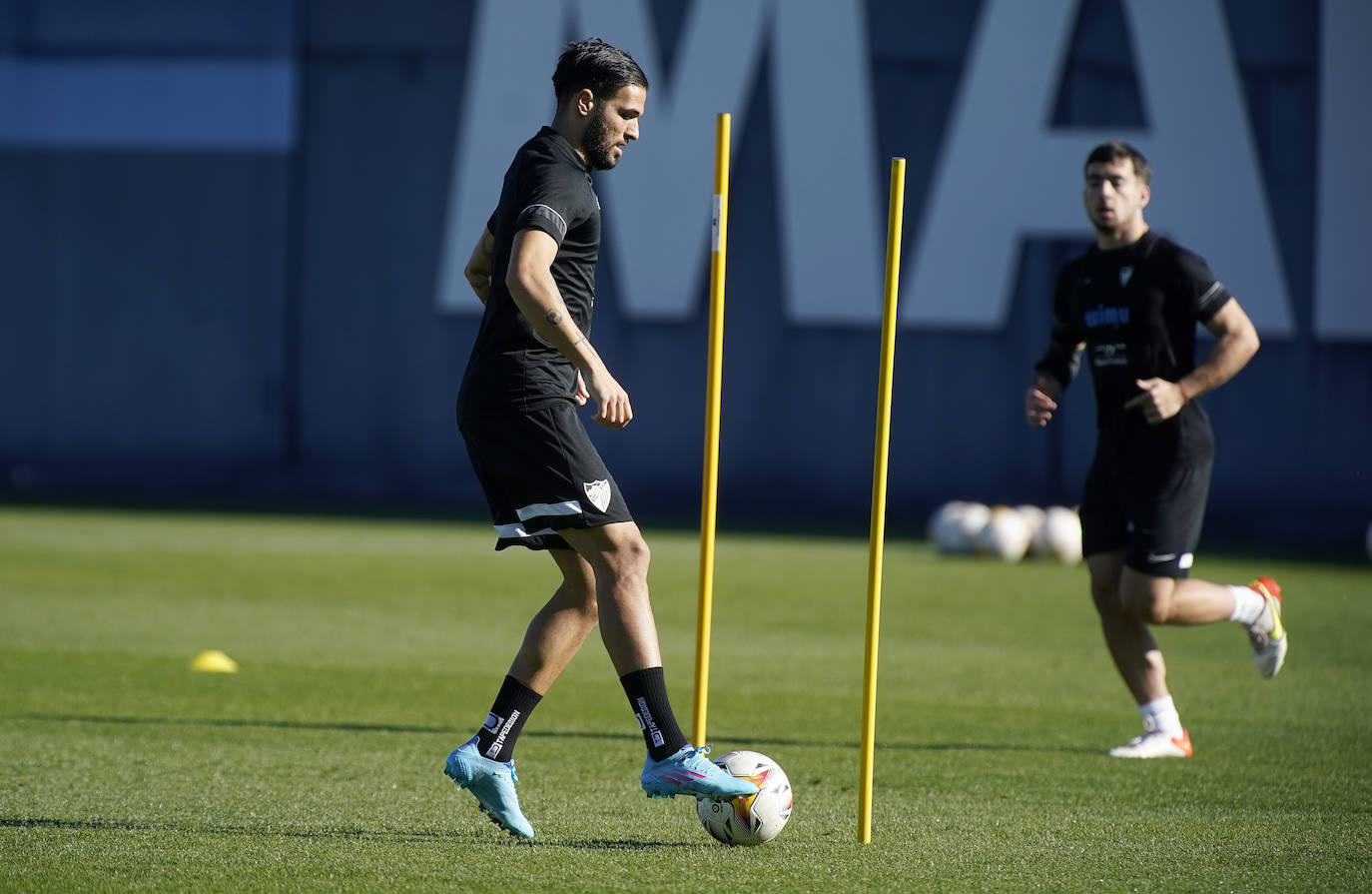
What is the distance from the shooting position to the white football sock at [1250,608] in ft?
21.4

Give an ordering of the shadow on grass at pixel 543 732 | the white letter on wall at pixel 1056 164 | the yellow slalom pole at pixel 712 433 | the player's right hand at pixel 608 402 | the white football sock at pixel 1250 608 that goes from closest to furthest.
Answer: the player's right hand at pixel 608 402 → the yellow slalom pole at pixel 712 433 → the shadow on grass at pixel 543 732 → the white football sock at pixel 1250 608 → the white letter on wall at pixel 1056 164

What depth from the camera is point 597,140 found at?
4.57m

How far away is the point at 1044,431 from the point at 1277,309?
2975 millimetres

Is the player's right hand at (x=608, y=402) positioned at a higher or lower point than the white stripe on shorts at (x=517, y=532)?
higher

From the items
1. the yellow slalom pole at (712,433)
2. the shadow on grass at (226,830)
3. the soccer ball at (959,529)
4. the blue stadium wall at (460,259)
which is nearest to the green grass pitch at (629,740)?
the shadow on grass at (226,830)

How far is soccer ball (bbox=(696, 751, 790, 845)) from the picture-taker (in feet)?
14.7

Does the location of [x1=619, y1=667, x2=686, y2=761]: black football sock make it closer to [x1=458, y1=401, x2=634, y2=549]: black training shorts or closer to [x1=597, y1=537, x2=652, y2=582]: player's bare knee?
[x1=597, y1=537, x2=652, y2=582]: player's bare knee

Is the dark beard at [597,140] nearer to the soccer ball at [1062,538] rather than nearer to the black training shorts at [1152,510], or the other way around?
the black training shorts at [1152,510]

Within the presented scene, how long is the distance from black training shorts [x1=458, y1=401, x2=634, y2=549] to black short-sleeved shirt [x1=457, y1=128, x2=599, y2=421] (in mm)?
48

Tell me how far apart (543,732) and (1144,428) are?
271cm

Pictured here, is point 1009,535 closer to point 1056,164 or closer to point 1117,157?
point 1056,164

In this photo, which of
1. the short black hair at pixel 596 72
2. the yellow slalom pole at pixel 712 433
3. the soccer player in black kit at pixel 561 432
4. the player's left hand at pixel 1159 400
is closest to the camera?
the soccer player in black kit at pixel 561 432

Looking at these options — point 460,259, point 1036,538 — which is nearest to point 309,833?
point 1036,538

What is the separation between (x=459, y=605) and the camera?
10734 millimetres
